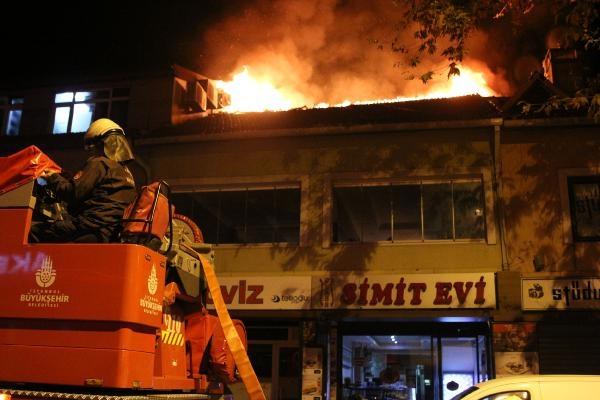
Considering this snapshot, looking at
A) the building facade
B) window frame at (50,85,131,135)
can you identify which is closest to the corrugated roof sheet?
the building facade

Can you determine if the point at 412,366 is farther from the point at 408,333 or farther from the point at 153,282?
the point at 153,282

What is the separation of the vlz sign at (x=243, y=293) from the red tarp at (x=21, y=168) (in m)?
9.19

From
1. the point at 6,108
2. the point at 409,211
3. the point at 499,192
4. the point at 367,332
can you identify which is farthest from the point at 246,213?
the point at 6,108

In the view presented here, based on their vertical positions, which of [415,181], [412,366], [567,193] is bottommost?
[412,366]

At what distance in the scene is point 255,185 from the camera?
14805 mm

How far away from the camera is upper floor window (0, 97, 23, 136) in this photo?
59.7 ft

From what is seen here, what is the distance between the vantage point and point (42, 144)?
1650cm

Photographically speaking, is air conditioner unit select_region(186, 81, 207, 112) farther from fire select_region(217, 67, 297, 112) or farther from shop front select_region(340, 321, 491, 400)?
shop front select_region(340, 321, 491, 400)

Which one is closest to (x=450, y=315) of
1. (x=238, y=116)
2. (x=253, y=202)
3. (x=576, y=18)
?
(x=253, y=202)

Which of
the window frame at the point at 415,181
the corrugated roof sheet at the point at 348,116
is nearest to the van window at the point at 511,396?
the window frame at the point at 415,181

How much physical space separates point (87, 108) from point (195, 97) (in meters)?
3.19

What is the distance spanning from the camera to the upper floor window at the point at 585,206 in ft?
42.9

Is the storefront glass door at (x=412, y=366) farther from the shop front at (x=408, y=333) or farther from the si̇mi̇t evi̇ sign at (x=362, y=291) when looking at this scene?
the si̇mi̇t evi̇ sign at (x=362, y=291)

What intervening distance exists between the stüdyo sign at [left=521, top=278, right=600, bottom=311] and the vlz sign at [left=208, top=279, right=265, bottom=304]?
587 cm
